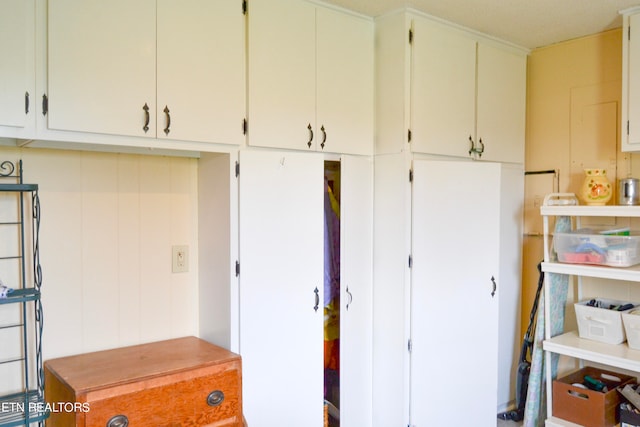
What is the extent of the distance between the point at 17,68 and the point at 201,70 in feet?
2.28

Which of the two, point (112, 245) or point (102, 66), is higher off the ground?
point (102, 66)

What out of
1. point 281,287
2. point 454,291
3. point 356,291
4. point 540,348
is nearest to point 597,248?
point 540,348

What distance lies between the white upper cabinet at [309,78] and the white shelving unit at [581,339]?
1.25 meters

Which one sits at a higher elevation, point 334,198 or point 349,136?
point 349,136

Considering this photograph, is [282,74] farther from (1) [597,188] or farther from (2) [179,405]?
(1) [597,188]

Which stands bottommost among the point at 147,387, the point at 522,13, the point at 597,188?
the point at 147,387

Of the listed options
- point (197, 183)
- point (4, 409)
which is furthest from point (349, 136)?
point (4, 409)

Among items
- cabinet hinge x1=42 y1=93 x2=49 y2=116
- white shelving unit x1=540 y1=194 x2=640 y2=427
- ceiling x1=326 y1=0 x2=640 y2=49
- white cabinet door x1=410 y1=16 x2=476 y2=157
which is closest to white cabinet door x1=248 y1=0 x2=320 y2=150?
ceiling x1=326 y1=0 x2=640 y2=49

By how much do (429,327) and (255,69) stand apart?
167cm

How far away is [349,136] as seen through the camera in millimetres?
2656

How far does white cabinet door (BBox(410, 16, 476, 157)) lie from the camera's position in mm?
2688

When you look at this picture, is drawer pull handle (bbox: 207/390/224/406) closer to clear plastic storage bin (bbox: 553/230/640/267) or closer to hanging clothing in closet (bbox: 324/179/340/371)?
hanging clothing in closet (bbox: 324/179/340/371)

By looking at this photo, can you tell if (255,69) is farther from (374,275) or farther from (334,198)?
(374,275)

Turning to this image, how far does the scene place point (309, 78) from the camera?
248 centimetres
